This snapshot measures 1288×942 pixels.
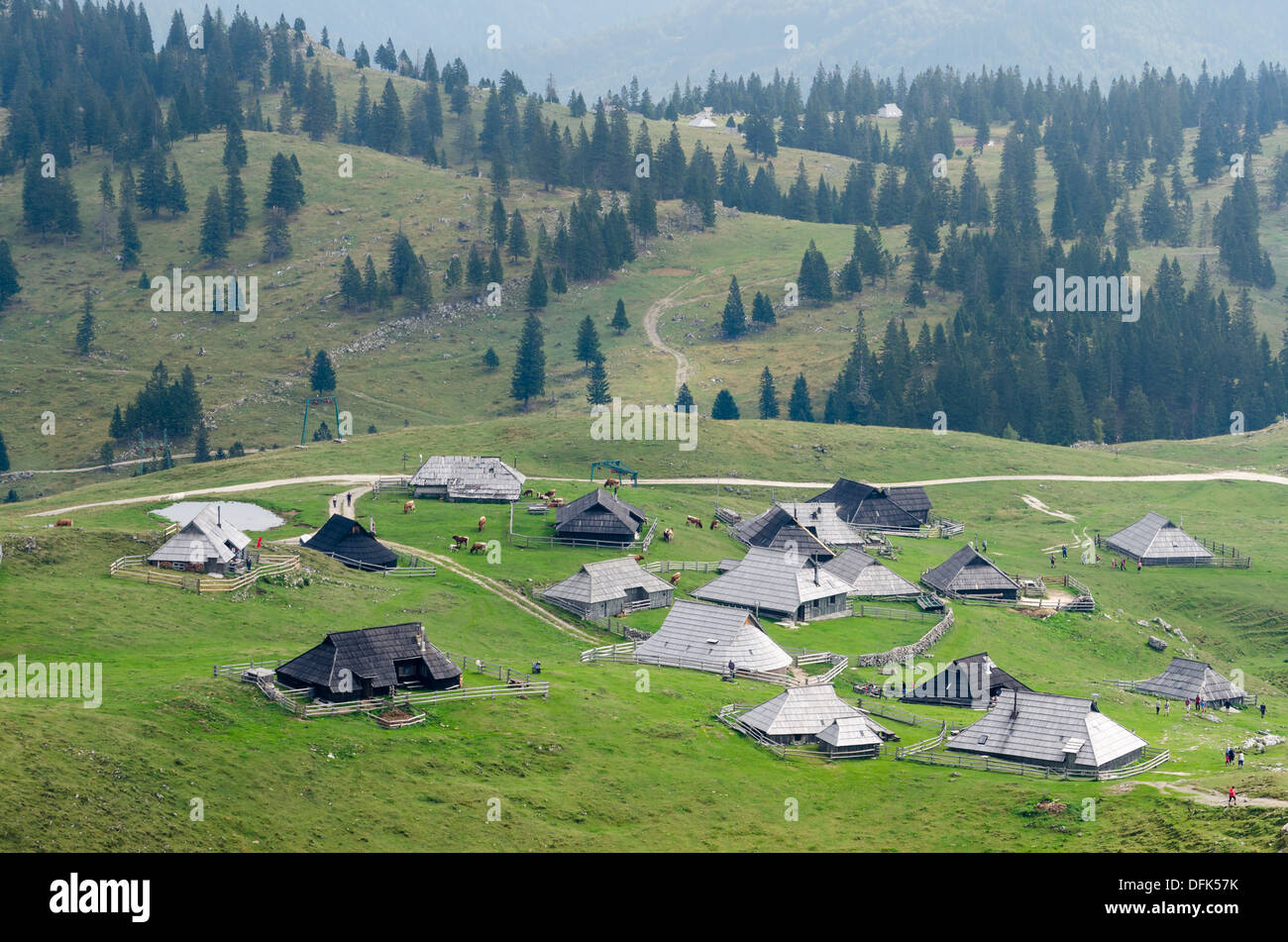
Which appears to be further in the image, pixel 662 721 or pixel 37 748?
pixel 662 721

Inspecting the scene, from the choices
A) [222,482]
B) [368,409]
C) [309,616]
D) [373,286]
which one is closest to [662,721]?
[309,616]

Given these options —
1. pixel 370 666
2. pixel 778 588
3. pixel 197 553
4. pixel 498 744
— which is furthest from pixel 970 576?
pixel 197 553

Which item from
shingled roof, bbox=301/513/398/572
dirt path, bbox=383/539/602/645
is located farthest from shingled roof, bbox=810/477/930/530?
shingled roof, bbox=301/513/398/572

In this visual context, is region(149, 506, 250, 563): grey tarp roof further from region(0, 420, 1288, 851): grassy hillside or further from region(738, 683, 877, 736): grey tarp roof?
region(738, 683, 877, 736): grey tarp roof

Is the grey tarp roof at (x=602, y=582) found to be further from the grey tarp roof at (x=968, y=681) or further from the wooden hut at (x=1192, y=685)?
the wooden hut at (x=1192, y=685)
